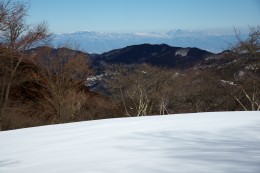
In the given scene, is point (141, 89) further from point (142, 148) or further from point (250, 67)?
point (142, 148)

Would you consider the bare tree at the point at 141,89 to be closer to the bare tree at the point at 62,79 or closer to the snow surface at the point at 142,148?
the bare tree at the point at 62,79

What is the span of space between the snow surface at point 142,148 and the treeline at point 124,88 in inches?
675

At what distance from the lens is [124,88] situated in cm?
2627

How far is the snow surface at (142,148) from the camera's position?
2331 millimetres

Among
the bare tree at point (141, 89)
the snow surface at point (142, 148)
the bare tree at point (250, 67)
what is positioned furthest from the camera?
the bare tree at point (141, 89)

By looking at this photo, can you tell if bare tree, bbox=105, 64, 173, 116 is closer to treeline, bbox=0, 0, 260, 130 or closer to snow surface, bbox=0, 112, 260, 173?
treeline, bbox=0, 0, 260, 130

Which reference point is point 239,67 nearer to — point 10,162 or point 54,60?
point 54,60

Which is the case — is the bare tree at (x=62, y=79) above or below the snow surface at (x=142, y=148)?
below

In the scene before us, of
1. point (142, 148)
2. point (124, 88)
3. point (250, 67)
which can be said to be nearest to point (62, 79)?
point (124, 88)

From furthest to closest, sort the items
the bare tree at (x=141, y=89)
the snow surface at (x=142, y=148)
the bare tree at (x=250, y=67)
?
the bare tree at (x=141, y=89) → the bare tree at (x=250, y=67) → the snow surface at (x=142, y=148)

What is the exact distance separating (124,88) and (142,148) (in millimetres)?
23285

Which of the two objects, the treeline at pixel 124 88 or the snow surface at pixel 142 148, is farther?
the treeline at pixel 124 88

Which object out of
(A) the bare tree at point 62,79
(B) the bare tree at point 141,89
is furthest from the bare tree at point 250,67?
(A) the bare tree at point 62,79

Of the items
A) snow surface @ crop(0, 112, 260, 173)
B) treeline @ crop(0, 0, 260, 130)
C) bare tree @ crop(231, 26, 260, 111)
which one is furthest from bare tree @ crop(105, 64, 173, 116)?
snow surface @ crop(0, 112, 260, 173)
